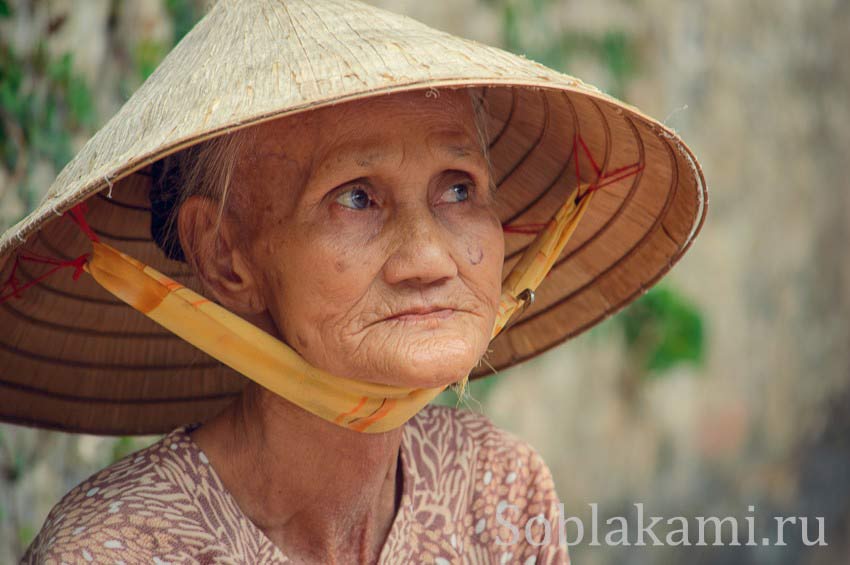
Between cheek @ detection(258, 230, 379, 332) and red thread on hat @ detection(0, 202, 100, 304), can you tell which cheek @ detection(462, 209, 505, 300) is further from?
red thread on hat @ detection(0, 202, 100, 304)

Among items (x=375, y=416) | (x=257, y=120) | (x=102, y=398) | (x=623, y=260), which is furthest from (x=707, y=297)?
(x=257, y=120)

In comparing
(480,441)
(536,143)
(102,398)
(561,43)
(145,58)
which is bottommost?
(480,441)

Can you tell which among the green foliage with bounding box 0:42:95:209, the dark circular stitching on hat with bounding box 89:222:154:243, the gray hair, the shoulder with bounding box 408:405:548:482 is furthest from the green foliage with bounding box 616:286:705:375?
the dark circular stitching on hat with bounding box 89:222:154:243

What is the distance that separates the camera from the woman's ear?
1.90 metres

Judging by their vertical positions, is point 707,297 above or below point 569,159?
below

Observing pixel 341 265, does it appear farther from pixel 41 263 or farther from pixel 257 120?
pixel 41 263

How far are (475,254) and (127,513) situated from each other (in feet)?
2.38

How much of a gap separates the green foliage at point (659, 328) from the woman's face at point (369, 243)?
2918 mm

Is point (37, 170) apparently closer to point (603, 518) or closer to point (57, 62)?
point (57, 62)

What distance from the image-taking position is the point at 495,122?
2279 millimetres

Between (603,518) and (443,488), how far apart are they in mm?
2636

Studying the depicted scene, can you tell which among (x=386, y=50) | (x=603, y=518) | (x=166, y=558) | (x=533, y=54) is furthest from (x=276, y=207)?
(x=603, y=518)

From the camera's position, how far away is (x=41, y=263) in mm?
2037

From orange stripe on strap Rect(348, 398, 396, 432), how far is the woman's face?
8cm
